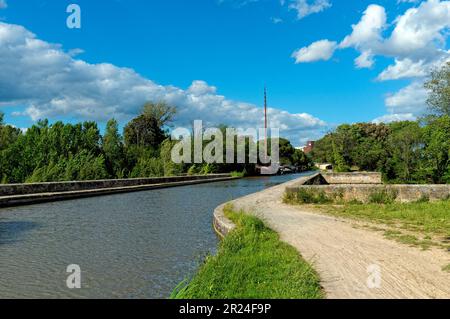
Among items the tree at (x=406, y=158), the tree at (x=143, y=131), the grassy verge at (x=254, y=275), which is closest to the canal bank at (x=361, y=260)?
the grassy verge at (x=254, y=275)

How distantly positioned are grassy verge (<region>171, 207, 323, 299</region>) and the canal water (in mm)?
780

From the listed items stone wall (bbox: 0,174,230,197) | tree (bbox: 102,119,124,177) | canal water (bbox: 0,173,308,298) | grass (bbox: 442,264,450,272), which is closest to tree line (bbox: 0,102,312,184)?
tree (bbox: 102,119,124,177)

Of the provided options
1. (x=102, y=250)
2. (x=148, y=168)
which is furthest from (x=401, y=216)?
(x=148, y=168)

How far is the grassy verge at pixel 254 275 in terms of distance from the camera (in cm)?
435

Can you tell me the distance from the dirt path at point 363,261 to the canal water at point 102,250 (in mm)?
1933

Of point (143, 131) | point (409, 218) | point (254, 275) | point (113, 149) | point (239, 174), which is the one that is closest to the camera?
point (254, 275)

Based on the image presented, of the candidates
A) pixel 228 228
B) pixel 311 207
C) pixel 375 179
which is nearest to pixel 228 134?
pixel 375 179

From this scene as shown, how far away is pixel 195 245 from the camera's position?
334 inches

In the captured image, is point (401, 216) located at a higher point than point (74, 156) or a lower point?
lower

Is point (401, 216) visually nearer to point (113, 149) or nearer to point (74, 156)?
point (74, 156)

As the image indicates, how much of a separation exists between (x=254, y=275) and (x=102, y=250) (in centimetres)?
392

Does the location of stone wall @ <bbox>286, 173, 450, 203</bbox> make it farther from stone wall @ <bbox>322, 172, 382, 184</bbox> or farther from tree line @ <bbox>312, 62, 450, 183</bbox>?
stone wall @ <bbox>322, 172, 382, 184</bbox>

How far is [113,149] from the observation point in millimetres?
34188

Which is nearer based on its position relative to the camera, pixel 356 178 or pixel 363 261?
pixel 363 261
